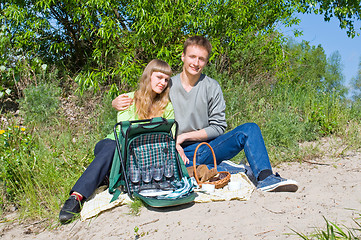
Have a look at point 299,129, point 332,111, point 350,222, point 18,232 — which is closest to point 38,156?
point 18,232

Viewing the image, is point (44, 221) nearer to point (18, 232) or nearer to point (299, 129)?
point (18, 232)

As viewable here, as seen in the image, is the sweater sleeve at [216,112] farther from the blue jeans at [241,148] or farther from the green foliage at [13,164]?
the green foliage at [13,164]

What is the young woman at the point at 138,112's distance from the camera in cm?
351

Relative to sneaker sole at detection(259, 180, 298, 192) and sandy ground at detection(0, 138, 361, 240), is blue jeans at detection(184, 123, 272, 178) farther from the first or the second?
sandy ground at detection(0, 138, 361, 240)

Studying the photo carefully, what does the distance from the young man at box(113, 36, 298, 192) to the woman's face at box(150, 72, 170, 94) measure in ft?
1.06

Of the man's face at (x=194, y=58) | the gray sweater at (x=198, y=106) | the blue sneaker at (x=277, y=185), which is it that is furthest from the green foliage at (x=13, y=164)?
the blue sneaker at (x=277, y=185)

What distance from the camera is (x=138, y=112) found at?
152 inches

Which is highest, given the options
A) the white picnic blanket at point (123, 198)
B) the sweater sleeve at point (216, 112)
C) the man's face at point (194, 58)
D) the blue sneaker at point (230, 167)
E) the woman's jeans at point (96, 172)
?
the man's face at point (194, 58)

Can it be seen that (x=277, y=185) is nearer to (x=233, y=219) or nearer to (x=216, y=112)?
(x=233, y=219)

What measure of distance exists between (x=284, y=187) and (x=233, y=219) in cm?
90

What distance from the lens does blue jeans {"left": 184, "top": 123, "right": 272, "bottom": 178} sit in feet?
12.3

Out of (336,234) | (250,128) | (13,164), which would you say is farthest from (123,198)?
(336,234)

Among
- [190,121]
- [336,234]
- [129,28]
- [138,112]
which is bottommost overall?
[336,234]

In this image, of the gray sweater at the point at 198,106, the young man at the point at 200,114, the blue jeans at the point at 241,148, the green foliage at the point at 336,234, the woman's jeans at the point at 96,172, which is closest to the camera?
the green foliage at the point at 336,234
